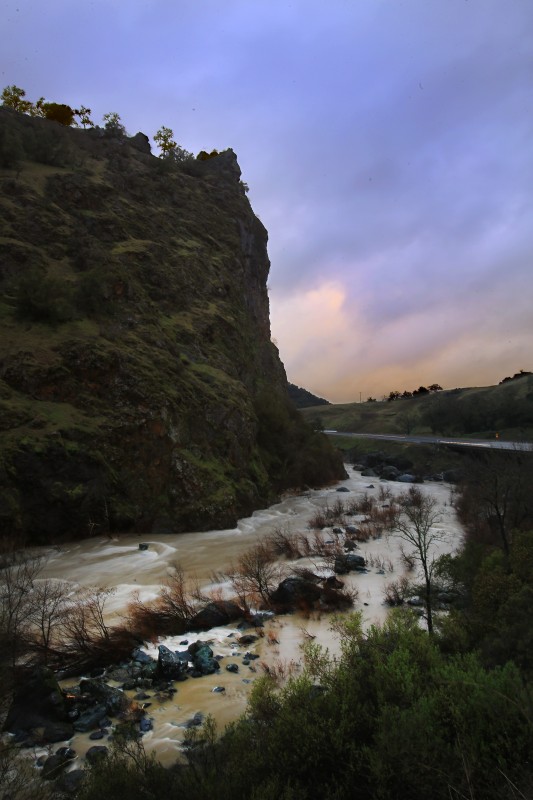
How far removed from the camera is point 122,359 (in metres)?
24.5

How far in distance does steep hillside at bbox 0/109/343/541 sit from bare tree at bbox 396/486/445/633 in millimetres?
9520

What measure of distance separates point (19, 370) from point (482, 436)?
64.3 metres

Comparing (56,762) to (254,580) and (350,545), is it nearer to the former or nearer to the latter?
(254,580)

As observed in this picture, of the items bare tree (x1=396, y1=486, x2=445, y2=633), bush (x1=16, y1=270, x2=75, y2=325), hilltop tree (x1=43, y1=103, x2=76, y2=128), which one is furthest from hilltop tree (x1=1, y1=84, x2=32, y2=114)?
bare tree (x1=396, y1=486, x2=445, y2=633)

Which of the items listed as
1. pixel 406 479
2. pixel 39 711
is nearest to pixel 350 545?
pixel 39 711

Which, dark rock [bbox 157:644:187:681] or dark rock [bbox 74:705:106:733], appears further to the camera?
dark rock [bbox 157:644:187:681]

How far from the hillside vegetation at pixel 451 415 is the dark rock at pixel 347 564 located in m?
35.3

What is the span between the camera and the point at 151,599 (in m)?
13.2

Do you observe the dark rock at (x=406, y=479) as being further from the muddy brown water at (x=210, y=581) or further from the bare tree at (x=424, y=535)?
the muddy brown water at (x=210, y=581)

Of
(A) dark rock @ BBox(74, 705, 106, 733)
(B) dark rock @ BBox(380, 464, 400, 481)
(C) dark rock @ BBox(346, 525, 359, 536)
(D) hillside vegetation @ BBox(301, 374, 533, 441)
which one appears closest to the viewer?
(A) dark rock @ BBox(74, 705, 106, 733)

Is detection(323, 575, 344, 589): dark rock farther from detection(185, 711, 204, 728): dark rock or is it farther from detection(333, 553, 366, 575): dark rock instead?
detection(185, 711, 204, 728): dark rock

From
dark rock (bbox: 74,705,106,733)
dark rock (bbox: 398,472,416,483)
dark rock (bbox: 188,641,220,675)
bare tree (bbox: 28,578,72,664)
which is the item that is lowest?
dark rock (bbox: 398,472,416,483)

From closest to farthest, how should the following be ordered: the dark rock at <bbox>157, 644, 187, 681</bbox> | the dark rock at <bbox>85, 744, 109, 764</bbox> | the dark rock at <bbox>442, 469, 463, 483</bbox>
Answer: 1. the dark rock at <bbox>85, 744, 109, 764</bbox>
2. the dark rock at <bbox>157, 644, 187, 681</bbox>
3. the dark rock at <bbox>442, 469, 463, 483</bbox>

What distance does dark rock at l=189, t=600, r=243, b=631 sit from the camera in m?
11.3
